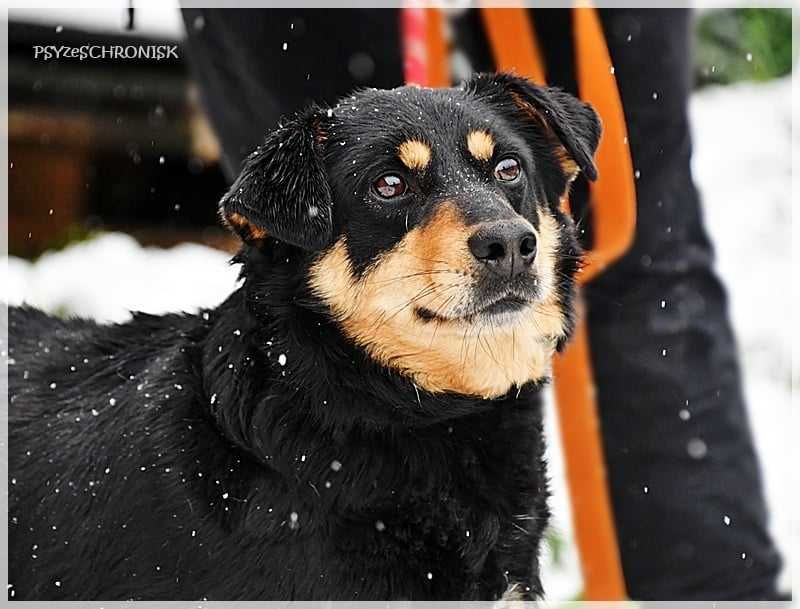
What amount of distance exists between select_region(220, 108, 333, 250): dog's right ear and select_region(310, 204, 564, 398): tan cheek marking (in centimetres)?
12

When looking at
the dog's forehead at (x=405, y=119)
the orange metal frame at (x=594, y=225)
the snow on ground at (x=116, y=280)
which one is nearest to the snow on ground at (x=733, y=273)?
the snow on ground at (x=116, y=280)

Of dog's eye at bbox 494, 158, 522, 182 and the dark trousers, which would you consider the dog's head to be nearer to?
dog's eye at bbox 494, 158, 522, 182

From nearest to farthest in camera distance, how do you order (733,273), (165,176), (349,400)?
1. (349,400)
2. (733,273)
3. (165,176)

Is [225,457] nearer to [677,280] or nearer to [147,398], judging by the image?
[147,398]

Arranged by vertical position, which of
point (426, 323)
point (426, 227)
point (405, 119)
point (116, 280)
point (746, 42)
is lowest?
point (426, 323)

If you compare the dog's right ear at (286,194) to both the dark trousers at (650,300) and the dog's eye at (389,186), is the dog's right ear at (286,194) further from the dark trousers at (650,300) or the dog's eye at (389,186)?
the dark trousers at (650,300)

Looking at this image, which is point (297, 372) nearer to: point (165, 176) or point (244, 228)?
point (244, 228)

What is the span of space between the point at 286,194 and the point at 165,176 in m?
6.37

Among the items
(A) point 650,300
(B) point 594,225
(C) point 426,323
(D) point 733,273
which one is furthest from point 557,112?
(D) point 733,273

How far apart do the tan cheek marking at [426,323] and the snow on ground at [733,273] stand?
1712 mm

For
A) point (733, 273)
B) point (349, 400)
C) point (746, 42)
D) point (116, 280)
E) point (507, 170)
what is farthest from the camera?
point (746, 42)

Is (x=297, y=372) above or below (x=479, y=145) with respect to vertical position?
below

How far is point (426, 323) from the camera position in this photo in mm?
2355

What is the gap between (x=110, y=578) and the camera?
92.0 inches
